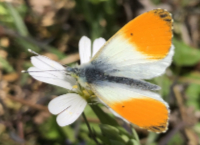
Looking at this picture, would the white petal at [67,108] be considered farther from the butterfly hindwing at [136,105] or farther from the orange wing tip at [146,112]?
the orange wing tip at [146,112]

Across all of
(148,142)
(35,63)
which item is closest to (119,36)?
(35,63)

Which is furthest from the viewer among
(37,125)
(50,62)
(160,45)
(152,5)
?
(152,5)

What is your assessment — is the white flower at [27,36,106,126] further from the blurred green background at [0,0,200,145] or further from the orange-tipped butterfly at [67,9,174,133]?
the blurred green background at [0,0,200,145]

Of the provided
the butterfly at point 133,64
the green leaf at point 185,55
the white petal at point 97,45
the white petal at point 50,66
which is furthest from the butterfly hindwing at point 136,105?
the green leaf at point 185,55

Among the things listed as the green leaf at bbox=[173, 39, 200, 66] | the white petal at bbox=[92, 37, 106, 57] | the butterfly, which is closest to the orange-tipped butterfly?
the butterfly

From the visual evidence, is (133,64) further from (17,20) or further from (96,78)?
(17,20)

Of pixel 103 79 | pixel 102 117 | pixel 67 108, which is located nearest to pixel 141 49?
pixel 103 79

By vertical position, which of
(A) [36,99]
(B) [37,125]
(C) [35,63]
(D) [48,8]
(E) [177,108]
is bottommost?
(E) [177,108]

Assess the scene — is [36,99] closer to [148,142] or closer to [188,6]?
[148,142]
